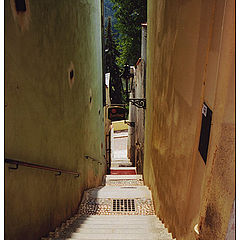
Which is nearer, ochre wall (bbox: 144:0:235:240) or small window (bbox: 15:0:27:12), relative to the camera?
ochre wall (bbox: 144:0:235:240)

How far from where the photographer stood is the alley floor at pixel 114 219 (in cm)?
330

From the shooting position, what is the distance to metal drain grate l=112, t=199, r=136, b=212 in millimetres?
5230

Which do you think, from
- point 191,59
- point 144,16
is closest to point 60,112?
point 191,59

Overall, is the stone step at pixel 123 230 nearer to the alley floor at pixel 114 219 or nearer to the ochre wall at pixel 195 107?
the alley floor at pixel 114 219

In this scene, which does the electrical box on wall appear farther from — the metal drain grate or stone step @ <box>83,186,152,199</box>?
stone step @ <box>83,186,152,199</box>

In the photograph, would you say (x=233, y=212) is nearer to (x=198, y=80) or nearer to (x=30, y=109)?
(x=198, y=80)

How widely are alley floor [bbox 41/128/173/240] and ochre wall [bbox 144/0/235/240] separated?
1.21 feet

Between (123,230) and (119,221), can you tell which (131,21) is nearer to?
(119,221)

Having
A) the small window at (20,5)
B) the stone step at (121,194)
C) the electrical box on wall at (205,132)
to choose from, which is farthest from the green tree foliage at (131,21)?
the electrical box on wall at (205,132)

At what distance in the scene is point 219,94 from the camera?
152cm

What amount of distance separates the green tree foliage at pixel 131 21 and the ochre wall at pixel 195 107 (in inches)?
510

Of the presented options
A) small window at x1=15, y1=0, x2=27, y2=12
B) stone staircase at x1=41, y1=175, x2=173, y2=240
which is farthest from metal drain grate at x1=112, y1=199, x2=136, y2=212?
small window at x1=15, y1=0, x2=27, y2=12

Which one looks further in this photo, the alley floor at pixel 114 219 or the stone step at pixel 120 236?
the alley floor at pixel 114 219

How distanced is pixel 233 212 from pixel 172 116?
207 centimetres
